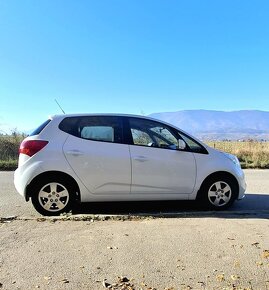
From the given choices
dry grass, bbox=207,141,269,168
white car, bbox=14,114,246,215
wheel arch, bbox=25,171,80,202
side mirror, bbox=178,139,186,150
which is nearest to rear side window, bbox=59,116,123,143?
white car, bbox=14,114,246,215

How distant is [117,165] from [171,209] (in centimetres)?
136

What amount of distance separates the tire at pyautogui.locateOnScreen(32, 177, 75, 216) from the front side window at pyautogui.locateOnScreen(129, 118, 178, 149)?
4.69ft

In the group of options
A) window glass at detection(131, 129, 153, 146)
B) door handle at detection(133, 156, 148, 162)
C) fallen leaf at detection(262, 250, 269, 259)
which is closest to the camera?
fallen leaf at detection(262, 250, 269, 259)

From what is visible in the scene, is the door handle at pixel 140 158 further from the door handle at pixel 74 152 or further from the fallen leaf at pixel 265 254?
the fallen leaf at pixel 265 254

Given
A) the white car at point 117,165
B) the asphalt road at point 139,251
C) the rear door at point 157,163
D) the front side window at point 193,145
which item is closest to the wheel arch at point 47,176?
the white car at point 117,165

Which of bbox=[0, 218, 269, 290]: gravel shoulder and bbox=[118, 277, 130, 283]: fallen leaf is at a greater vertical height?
bbox=[0, 218, 269, 290]: gravel shoulder

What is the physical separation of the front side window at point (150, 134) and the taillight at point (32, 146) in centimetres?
155

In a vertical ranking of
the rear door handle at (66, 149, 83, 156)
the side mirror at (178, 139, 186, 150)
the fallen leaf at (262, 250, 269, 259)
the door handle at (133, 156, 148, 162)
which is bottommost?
the fallen leaf at (262, 250, 269, 259)

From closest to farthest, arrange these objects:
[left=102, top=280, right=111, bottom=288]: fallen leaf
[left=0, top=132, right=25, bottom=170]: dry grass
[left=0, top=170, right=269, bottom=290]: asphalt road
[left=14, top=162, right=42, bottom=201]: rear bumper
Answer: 1. [left=102, top=280, right=111, bottom=288]: fallen leaf
2. [left=0, top=170, right=269, bottom=290]: asphalt road
3. [left=14, top=162, right=42, bottom=201]: rear bumper
4. [left=0, top=132, right=25, bottom=170]: dry grass

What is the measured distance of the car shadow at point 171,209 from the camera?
719 centimetres

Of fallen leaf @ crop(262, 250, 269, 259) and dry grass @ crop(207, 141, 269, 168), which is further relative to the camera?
dry grass @ crop(207, 141, 269, 168)

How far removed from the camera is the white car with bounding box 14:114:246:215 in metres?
7.18

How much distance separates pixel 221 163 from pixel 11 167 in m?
10.1

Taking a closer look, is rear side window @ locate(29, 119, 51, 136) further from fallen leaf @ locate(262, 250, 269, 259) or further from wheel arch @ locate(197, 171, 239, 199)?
fallen leaf @ locate(262, 250, 269, 259)
